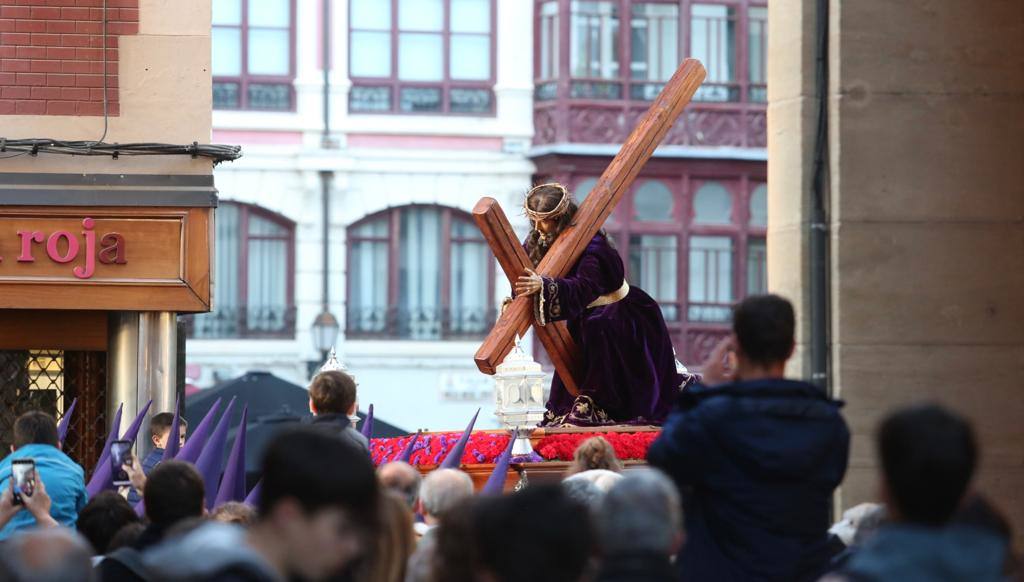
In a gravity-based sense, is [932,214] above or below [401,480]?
above

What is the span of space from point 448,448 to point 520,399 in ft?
1.58

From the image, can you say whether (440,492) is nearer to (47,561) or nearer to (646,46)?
(47,561)

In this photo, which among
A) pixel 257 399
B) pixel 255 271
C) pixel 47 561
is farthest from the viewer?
pixel 255 271

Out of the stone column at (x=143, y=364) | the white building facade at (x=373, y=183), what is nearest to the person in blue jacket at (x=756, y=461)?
the stone column at (x=143, y=364)

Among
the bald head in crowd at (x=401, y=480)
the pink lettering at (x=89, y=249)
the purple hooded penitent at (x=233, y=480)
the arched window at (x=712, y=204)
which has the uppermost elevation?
the arched window at (x=712, y=204)

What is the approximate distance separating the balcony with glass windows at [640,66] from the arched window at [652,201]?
0.84 m

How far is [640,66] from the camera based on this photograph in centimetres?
3344

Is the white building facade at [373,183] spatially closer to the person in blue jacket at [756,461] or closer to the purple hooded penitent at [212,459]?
the purple hooded penitent at [212,459]

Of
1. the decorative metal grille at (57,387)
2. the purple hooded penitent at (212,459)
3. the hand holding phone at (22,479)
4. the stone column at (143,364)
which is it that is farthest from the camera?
the decorative metal grille at (57,387)

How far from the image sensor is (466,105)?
33.3 metres

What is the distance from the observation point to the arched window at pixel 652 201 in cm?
3316

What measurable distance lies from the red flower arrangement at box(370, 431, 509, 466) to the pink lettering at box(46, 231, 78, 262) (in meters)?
3.55

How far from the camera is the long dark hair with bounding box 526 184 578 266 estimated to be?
1052 cm

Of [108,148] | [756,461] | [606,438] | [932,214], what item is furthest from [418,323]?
[756,461]
